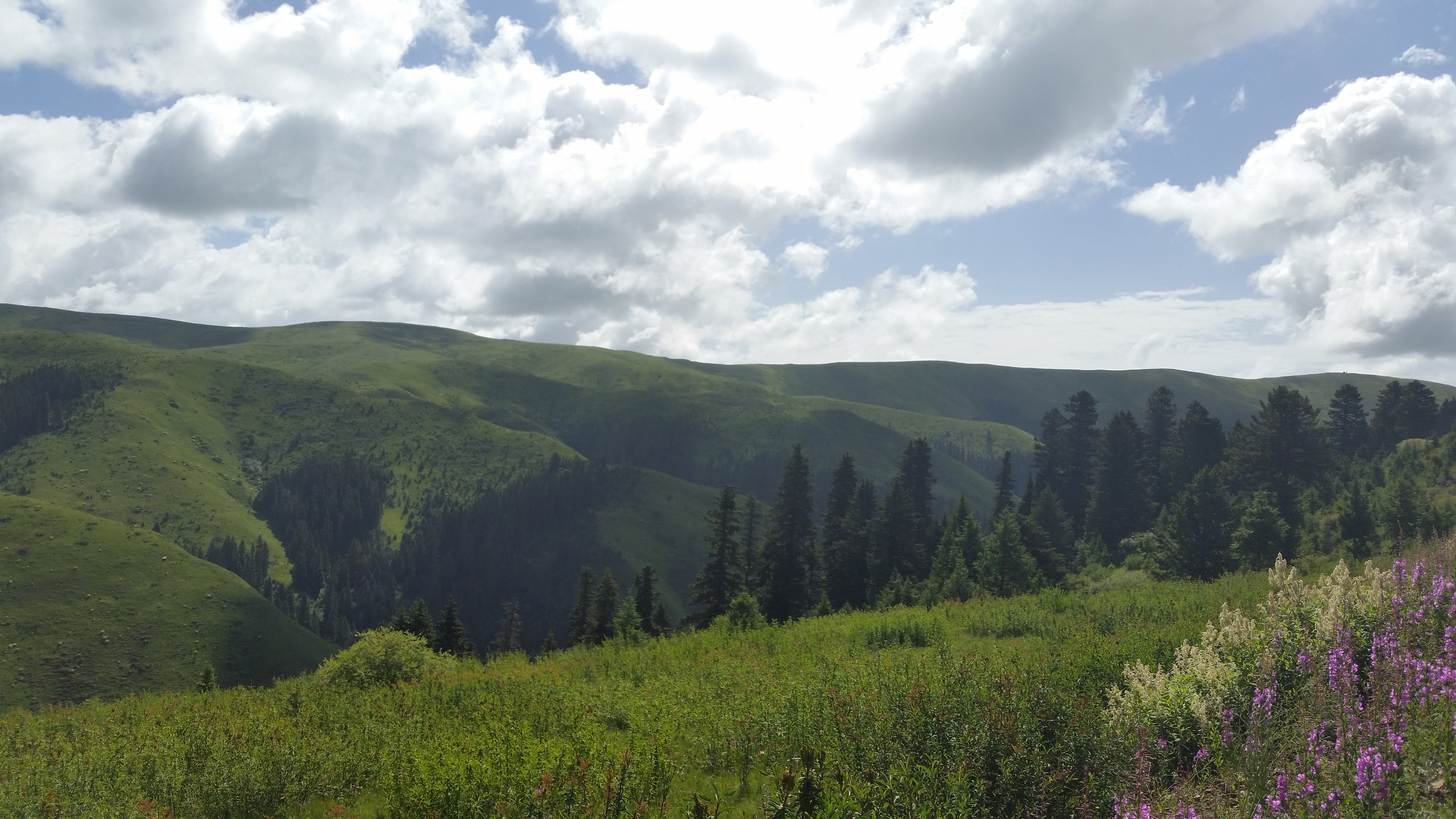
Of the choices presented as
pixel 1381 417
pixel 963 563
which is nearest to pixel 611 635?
pixel 963 563

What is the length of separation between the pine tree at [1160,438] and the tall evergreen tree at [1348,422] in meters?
14.6

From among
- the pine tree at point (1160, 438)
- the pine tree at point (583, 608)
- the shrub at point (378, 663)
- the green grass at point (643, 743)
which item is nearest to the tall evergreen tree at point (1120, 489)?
the pine tree at point (1160, 438)

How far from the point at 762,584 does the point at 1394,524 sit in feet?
129

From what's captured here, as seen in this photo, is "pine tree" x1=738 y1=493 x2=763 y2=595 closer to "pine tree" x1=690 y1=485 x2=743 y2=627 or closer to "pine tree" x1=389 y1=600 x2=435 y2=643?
"pine tree" x1=690 y1=485 x2=743 y2=627

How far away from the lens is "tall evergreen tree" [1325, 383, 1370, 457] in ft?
270

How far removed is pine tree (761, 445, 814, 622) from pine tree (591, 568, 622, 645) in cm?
1188

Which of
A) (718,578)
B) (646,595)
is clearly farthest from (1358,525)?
(646,595)

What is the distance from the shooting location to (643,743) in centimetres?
948

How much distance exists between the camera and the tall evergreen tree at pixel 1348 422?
82250 millimetres

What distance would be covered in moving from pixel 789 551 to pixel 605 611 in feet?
Answer: 50.0

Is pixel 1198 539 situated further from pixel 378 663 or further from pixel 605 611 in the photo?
pixel 378 663

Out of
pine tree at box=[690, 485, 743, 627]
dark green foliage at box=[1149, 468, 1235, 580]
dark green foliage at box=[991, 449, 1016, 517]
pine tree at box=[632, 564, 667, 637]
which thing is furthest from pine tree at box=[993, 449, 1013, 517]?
pine tree at box=[632, 564, 667, 637]

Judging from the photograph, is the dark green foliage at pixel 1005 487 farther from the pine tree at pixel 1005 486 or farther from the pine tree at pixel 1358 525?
the pine tree at pixel 1358 525

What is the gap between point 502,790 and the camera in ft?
25.3
